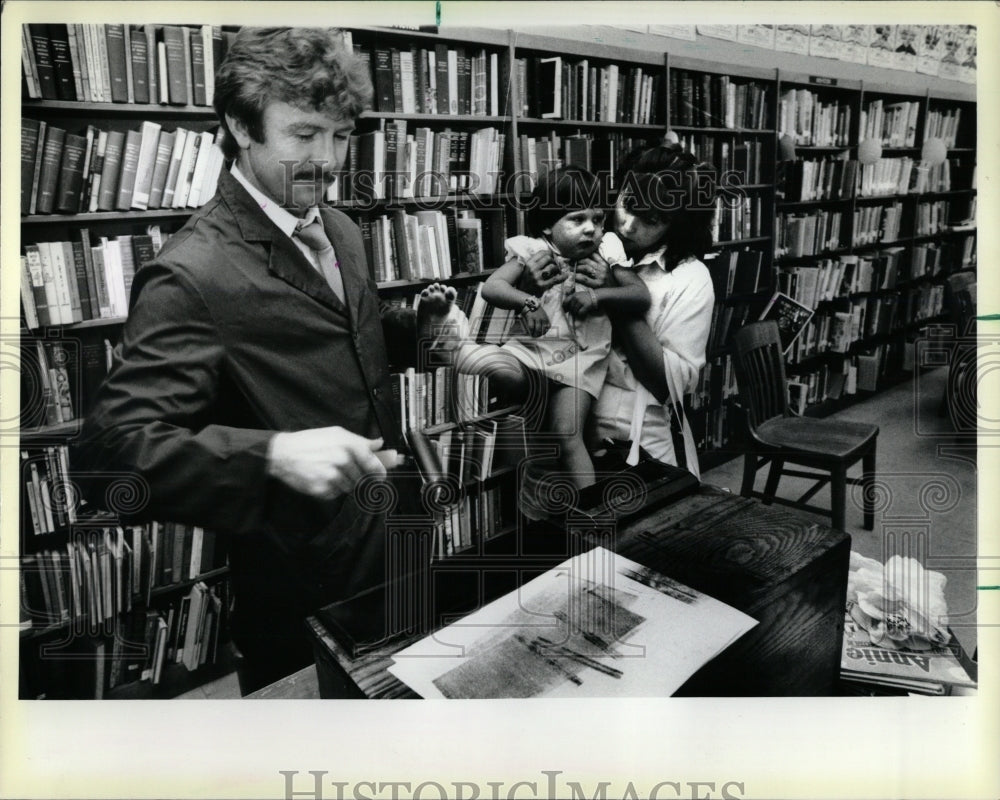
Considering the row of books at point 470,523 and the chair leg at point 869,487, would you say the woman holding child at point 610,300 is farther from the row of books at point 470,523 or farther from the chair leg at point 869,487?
the chair leg at point 869,487

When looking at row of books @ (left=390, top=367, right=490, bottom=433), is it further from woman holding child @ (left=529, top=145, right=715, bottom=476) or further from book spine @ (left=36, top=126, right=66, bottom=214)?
book spine @ (left=36, top=126, right=66, bottom=214)

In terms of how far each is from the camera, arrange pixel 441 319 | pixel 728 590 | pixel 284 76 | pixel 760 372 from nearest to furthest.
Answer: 1. pixel 728 590
2. pixel 284 76
3. pixel 441 319
4. pixel 760 372

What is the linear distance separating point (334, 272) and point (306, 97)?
1.13ft

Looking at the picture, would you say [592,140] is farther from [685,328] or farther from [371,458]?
[371,458]

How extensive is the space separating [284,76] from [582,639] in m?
1.27

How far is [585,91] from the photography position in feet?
5.34

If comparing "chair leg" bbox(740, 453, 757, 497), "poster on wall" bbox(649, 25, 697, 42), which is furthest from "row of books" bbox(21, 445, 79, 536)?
"poster on wall" bbox(649, 25, 697, 42)

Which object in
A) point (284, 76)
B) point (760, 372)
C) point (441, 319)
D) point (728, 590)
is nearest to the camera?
point (728, 590)

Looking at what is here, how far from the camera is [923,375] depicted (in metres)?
1.66

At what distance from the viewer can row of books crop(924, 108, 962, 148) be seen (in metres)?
1.66

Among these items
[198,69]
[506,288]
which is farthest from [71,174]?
[506,288]

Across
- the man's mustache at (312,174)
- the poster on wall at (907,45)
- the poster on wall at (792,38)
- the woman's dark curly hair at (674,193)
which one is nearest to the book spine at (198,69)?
the man's mustache at (312,174)

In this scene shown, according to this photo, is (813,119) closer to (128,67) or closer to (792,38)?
(792,38)

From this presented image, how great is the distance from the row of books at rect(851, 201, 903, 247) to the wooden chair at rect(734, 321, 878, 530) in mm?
293
